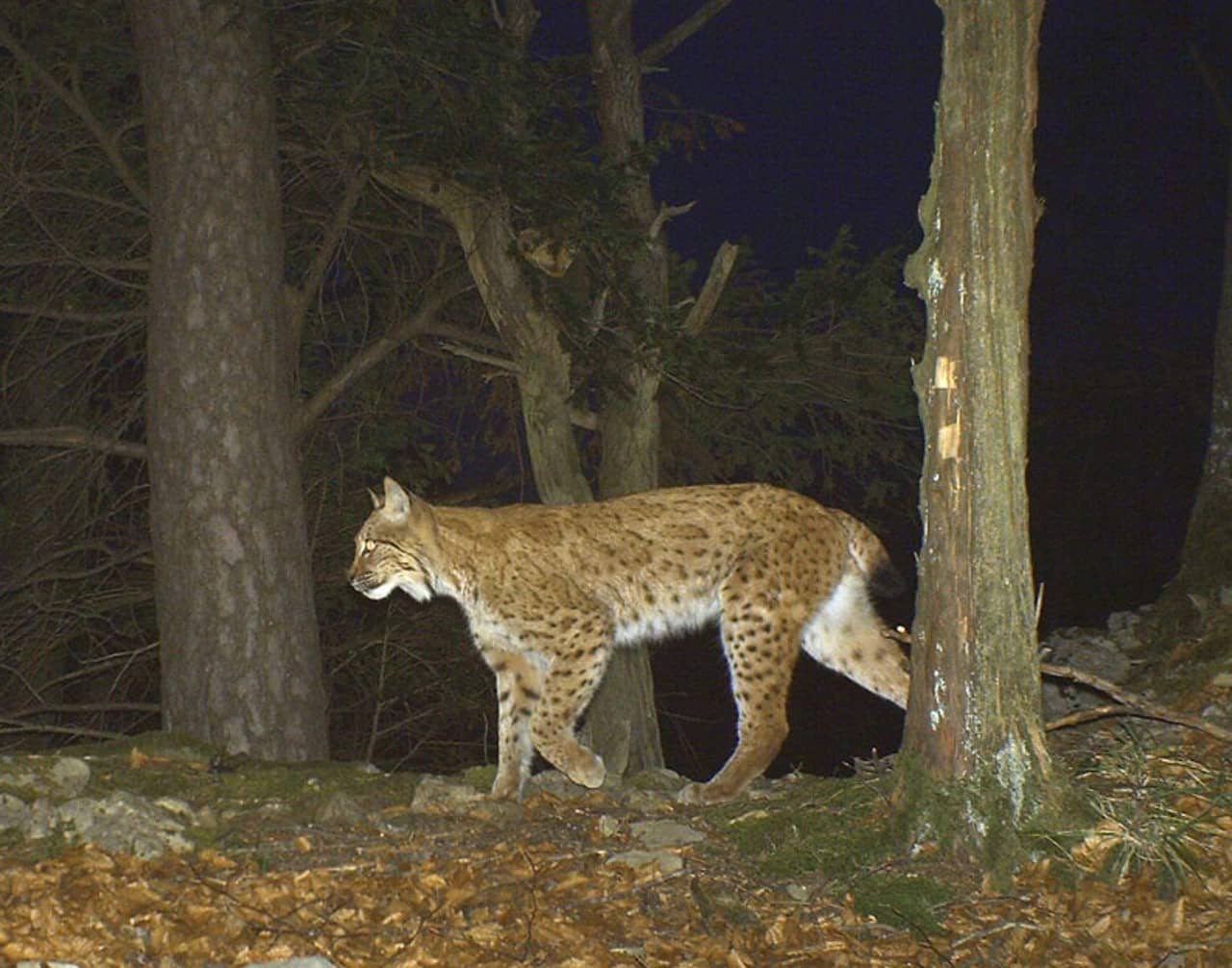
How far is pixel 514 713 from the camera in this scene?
756 centimetres

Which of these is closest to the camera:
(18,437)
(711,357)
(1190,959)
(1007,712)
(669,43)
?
(1190,959)

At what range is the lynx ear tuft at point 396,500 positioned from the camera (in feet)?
25.8

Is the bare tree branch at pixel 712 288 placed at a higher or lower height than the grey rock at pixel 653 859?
higher

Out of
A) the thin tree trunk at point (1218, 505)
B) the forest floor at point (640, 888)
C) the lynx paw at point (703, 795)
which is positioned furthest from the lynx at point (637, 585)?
the thin tree trunk at point (1218, 505)

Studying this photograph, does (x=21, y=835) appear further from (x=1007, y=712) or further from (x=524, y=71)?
(x=524, y=71)

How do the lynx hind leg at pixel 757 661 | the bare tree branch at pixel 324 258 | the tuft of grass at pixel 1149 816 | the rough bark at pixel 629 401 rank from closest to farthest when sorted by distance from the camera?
the tuft of grass at pixel 1149 816, the lynx hind leg at pixel 757 661, the bare tree branch at pixel 324 258, the rough bark at pixel 629 401

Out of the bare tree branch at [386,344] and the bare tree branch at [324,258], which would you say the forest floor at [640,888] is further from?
the bare tree branch at [324,258]

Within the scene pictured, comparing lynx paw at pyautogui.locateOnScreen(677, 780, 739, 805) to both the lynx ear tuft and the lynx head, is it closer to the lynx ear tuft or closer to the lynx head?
the lynx head

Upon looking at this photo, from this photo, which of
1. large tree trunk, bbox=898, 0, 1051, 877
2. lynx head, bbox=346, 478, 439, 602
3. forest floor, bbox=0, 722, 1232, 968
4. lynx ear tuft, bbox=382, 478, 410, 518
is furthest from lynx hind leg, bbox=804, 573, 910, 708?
large tree trunk, bbox=898, 0, 1051, 877

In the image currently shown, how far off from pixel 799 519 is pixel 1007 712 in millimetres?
2358

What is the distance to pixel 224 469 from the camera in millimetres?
7992

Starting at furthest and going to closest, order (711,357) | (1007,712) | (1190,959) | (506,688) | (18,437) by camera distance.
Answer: (711,357) → (18,437) → (506,688) → (1007,712) → (1190,959)

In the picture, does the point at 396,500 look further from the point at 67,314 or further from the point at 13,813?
the point at 67,314

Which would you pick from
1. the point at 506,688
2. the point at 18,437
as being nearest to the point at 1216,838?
the point at 506,688
